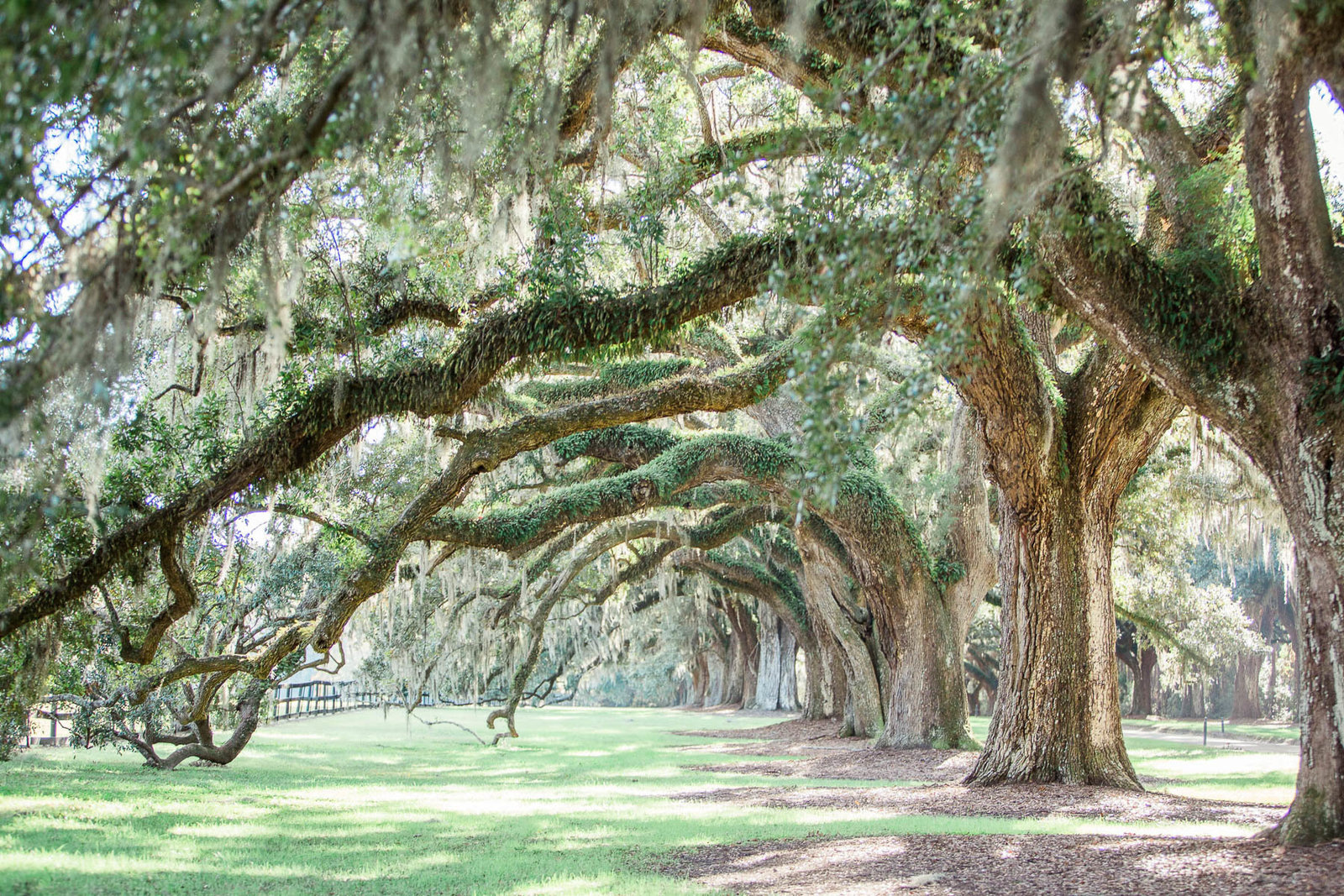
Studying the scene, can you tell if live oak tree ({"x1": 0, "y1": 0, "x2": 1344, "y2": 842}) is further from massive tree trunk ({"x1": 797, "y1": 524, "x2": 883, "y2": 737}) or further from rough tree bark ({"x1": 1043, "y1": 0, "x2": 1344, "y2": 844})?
massive tree trunk ({"x1": 797, "y1": 524, "x2": 883, "y2": 737})

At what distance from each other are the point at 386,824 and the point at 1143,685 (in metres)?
29.8

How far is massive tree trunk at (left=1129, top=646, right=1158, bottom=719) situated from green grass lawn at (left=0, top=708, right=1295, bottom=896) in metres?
18.7

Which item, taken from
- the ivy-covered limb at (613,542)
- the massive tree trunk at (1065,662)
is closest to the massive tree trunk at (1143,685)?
the ivy-covered limb at (613,542)

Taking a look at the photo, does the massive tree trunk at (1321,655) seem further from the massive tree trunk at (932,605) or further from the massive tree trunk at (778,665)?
the massive tree trunk at (778,665)

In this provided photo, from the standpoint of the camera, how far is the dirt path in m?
4.77

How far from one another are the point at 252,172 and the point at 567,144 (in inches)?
176

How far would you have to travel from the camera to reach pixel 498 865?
5.54 m

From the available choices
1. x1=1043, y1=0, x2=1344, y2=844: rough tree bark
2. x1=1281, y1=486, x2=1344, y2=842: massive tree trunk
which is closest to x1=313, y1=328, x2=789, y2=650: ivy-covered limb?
x1=1043, y1=0, x2=1344, y2=844: rough tree bark

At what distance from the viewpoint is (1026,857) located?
5.55 metres

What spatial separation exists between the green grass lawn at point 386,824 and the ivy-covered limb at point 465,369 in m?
1.90

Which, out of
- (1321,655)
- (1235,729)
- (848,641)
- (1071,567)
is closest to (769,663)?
(1235,729)

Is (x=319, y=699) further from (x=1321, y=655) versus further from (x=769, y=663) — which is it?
(x=1321, y=655)

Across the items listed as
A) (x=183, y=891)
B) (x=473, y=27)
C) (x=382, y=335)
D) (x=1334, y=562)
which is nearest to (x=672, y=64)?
(x=382, y=335)

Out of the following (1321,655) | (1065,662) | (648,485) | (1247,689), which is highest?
(648,485)
